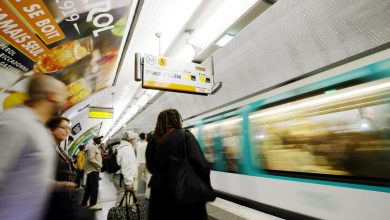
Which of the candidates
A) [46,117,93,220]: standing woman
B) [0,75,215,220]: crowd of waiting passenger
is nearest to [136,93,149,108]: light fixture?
[0,75,215,220]: crowd of waiting passenger

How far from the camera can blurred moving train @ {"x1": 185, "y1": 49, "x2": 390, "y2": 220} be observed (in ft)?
7.16

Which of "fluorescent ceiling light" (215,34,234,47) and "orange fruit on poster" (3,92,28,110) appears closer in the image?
"fluorescent ceiling light" (215,34,234,47)

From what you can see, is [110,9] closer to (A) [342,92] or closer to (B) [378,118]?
(A) [342,92]

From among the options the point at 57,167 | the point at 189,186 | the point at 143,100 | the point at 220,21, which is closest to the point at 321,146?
the point at 189,186

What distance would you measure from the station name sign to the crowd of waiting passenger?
72.7 inches

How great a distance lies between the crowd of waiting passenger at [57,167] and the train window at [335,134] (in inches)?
64.8

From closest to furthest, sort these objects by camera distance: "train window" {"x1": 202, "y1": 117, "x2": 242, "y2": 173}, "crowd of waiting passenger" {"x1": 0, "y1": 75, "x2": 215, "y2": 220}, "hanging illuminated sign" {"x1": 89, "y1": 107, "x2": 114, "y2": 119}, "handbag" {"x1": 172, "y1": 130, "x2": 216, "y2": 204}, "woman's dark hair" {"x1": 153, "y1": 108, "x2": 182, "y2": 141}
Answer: "crowd of waiting passenger" {"x1": 0, "y1": 75, "x2": 215, "y2": 220} → "handbag" {"x1": 172, "y1": 130, "x2": 216, "y2": 204} → "woman's dark hair" {"x1": 153, "y1": 108, "x2": 182, "y2": 141} → "train window" {"x1": 202, "y1": 117, "x2": 242, "y2": 173} → "hanging illuminated sign" {"x1": 89, "y1": 107, "x2": 114, "y2": 119}

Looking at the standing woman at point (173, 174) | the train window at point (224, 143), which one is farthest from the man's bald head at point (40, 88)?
the train window at point (224, 143)

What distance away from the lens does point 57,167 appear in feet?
6.55

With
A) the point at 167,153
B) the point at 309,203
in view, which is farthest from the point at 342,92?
the point at 167,153

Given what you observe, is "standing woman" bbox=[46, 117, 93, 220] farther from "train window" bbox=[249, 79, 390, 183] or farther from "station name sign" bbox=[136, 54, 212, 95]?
"train window" bbox=[249, 79, 390, 183]

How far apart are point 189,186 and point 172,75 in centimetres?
288

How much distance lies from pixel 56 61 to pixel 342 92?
466 cm

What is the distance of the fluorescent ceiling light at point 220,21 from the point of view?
116 inches
